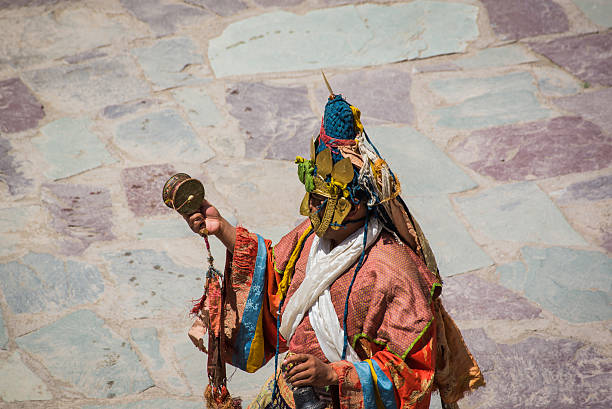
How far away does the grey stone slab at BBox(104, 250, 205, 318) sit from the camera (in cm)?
434

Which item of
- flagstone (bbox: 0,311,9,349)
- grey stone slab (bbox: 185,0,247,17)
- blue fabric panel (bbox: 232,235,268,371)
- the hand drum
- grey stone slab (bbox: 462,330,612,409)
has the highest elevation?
the hand drum

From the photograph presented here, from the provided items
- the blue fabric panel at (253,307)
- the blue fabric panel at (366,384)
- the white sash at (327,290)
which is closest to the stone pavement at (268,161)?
the blue fabric panel at (253,307)

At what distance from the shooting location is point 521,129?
18.8 feet

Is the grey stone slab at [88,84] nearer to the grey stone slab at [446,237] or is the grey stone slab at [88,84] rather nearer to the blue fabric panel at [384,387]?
the grey stone slab at [446,237]

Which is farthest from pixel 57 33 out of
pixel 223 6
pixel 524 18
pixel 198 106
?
pixel 524 18

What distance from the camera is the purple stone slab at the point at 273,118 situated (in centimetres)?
569

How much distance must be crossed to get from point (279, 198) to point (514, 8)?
12.3 feet

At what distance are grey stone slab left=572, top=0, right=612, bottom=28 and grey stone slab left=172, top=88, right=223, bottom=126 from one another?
4.06 metres

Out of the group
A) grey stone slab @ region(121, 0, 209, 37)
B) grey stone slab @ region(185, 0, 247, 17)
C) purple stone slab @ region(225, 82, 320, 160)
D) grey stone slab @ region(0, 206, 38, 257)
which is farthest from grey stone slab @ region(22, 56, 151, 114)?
grey stone slab @ region(0, 206, 38, 257)

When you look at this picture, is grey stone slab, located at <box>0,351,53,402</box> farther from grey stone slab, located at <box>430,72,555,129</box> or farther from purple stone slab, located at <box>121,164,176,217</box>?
grey stone slab, located at <box>430,72,555,129</box>

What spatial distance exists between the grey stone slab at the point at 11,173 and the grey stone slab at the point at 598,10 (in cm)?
573

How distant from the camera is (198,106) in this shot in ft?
20.1

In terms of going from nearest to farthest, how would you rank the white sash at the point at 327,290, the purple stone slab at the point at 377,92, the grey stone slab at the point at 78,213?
1. the white sash at the point at 327,290
2. the grey stone slab at the point at 78,213
3. the purple stone slab at the point at 377,92

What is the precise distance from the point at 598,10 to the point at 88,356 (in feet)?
20.1
